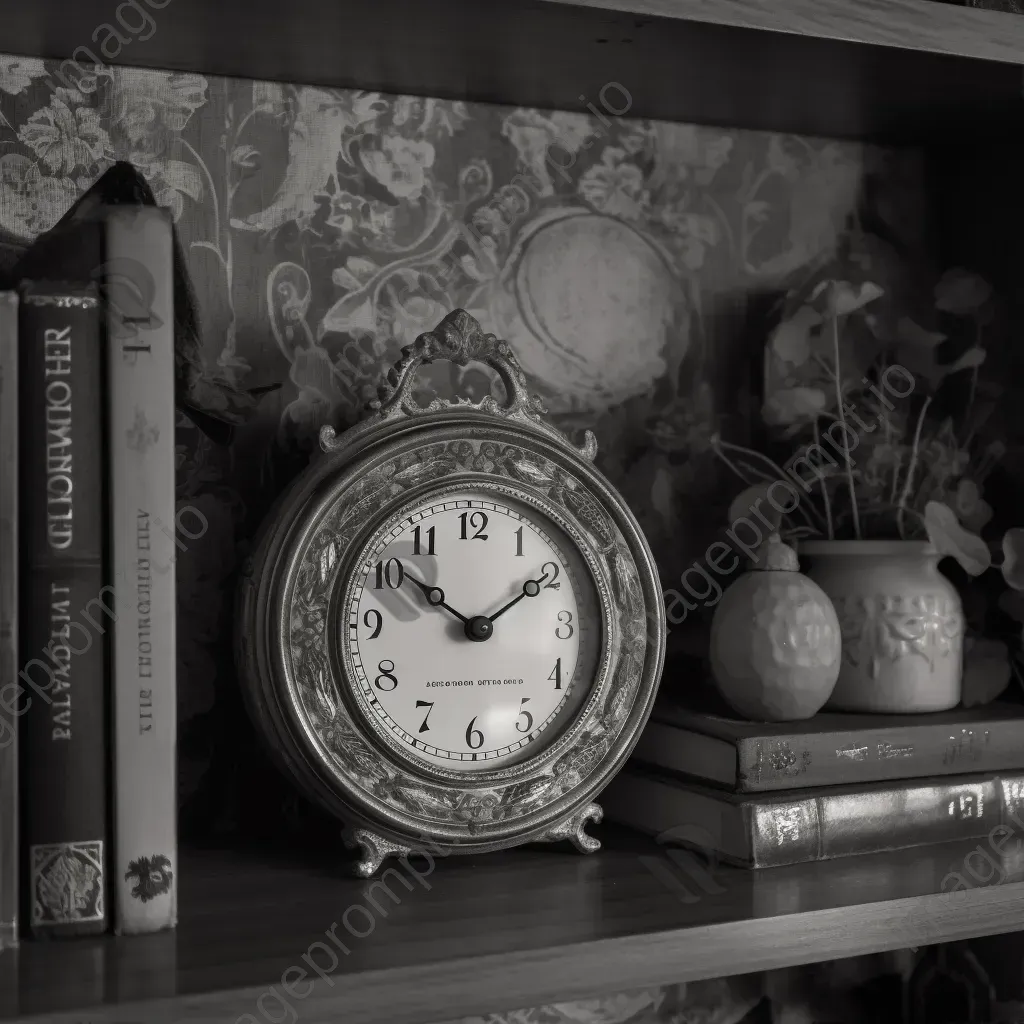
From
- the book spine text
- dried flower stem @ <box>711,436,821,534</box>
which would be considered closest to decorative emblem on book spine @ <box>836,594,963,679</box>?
dried flower stem @ <box>711,436,821,534</box>

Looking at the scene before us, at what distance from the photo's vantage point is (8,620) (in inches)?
23.5

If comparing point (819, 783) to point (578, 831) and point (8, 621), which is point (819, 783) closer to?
point (578, 831)

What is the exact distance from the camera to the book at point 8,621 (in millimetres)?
591

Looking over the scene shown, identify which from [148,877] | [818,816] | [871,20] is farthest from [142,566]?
[871,20]

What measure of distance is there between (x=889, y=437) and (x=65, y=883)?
697 mm

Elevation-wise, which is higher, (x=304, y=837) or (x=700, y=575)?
(x=700, y=575)

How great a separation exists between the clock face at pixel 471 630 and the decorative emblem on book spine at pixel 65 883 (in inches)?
7.1

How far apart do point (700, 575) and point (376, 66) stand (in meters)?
0.46

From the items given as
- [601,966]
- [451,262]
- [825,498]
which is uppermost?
[451,262]

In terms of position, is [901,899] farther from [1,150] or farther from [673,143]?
[1,150]

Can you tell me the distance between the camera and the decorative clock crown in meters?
0.76

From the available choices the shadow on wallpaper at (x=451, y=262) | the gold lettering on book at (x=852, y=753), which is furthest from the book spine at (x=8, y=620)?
the gold lettering on book at (x=852, y=753)

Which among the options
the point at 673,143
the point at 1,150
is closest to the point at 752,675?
the point at 673,143

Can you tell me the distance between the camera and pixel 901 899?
2.23 feet
